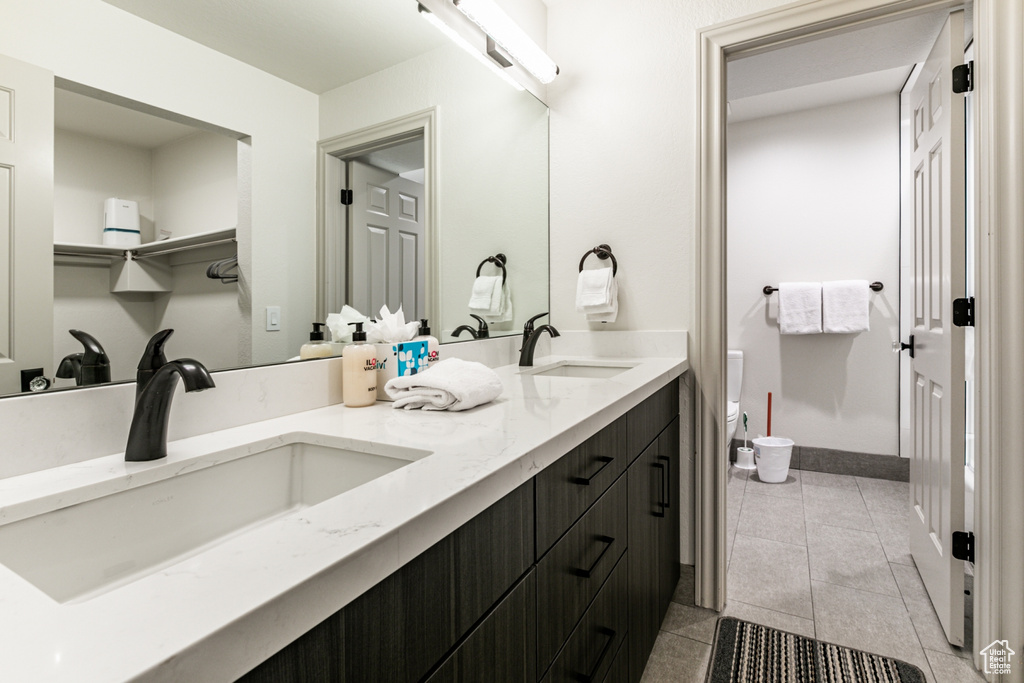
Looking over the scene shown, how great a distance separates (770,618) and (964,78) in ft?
5.86

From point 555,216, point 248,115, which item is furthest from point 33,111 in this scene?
point 555,216

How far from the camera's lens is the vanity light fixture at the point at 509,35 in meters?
1.60

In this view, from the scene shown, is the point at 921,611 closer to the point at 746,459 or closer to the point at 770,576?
the point at 770,576

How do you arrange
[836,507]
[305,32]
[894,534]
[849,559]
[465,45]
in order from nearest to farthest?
[305,32] → [465,45] → [849,559] → [894,534] → [836,507]

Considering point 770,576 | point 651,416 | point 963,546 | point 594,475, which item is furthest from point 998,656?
point 594,475

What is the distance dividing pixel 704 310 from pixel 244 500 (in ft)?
4.93

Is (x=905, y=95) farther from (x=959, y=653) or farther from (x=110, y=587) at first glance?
(x=110, y=587)

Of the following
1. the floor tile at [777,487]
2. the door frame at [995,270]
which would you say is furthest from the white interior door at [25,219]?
the floor tile at [777,487]

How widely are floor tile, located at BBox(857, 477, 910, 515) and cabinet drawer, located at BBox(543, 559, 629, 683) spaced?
2.18 meters

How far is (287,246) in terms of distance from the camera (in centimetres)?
109

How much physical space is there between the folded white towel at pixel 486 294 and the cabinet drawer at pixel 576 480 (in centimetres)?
80

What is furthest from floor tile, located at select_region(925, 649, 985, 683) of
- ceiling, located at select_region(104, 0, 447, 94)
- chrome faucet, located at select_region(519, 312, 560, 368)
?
ceiling, located at select_region(104, 0, 447, 94)

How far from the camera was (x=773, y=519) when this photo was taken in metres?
2.55

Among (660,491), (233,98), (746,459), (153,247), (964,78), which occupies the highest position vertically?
(964,78)
